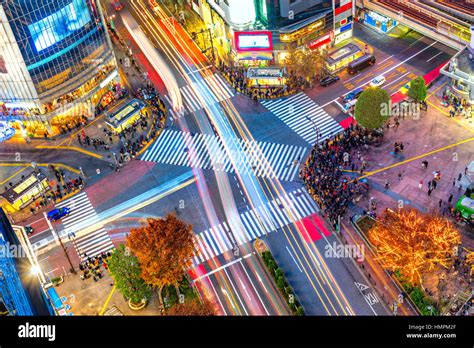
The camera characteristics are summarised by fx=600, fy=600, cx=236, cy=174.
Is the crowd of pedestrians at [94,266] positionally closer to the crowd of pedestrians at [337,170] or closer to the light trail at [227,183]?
the light trail at [227,183]

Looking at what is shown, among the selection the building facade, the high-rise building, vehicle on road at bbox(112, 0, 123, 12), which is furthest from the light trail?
vehicle on road at bbox(112, 0, 123, 12)

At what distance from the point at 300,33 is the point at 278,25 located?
4.19 meters

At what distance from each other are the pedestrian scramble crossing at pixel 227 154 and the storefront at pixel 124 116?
6.01m

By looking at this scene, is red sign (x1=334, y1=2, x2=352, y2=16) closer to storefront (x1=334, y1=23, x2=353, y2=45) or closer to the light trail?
storefront (x1=334, y1=23, x2=353, y2=45)

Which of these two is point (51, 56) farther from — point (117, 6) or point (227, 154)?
point (117, 6)

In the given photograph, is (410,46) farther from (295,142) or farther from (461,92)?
(295,142)

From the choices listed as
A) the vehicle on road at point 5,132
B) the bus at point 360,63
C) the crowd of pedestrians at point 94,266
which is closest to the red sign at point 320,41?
the bus at point 360,63

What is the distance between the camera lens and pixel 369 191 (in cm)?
8331

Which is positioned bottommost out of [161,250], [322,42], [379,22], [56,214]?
[56,214]

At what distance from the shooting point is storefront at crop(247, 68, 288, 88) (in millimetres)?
103094

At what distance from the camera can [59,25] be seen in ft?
309

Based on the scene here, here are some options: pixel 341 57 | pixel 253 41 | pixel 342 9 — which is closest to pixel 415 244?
pixel 341 57
